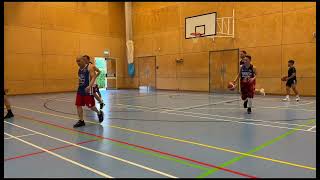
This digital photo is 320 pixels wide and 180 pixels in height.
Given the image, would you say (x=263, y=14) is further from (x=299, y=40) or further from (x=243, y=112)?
(x=243, y=112)

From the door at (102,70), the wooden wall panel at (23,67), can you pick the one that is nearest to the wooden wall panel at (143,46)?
the door at (102,70)

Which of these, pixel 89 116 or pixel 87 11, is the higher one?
pixel 87 11

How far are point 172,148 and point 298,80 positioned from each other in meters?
12.7

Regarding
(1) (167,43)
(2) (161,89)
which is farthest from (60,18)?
(2) (161,89)

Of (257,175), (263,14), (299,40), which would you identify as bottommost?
(257,175)

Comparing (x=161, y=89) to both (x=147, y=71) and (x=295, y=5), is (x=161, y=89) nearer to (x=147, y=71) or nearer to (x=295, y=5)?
(x=147, y=71)

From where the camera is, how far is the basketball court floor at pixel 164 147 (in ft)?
13.3

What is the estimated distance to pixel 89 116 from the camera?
29.8ft

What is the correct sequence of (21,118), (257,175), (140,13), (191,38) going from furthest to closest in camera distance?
(140,13) < (191,38) < (21,118) < (257,175)

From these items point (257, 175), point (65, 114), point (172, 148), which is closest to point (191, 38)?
point (65, 114)

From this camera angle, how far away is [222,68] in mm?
18844

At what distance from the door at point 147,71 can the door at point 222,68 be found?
17.4 ft

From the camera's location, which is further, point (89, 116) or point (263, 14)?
point (263, 14)

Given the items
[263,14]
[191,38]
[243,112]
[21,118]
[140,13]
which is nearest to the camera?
[21,118]
